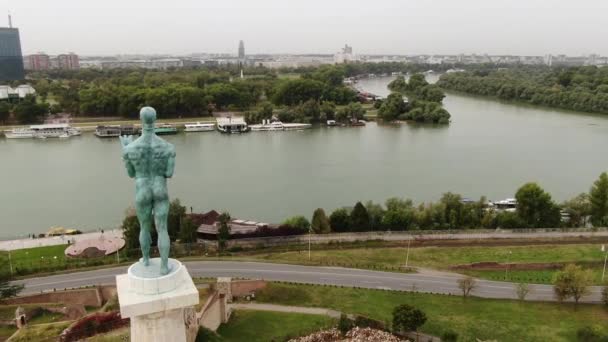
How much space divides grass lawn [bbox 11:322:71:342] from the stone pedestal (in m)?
6.08

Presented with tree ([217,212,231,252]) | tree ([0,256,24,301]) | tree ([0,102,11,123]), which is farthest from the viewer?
tree ([0,102,11,123])

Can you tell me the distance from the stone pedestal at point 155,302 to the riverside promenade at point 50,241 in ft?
43.0

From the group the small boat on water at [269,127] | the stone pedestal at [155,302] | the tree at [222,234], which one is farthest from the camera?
the small boat on water at [269,127]

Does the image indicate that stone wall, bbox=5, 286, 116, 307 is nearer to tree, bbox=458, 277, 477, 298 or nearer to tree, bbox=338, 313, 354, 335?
tree, bbox=338, 313, 354, 335

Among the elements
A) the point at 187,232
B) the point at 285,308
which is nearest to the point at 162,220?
the point at 285,308

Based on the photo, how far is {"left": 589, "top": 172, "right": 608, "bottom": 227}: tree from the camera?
17.4 metres

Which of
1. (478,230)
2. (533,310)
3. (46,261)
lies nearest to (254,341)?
(533,310)

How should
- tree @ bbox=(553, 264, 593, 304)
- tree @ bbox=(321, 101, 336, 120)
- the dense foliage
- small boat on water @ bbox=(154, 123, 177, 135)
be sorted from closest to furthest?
1. tree @ bbox=(553, 264, 593, 304)
2. small boat on water @ bbox=(154, 123, 177, 135)
3. tree @ bbox=(321, 101, 336, 120)
4. the dense foliage

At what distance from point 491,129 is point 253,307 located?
31.8 metres

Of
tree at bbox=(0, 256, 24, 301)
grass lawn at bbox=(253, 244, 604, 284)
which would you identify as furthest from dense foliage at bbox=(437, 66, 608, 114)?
tree at bbox=(0, 256, 24, 301)

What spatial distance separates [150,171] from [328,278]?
9.12m

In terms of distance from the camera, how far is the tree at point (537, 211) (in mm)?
17219

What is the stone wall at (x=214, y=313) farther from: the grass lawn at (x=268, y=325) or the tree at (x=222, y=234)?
the tree at (x=222, y=234)

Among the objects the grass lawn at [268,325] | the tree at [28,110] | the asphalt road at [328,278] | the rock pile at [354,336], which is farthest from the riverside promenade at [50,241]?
the tree at [28,110]
